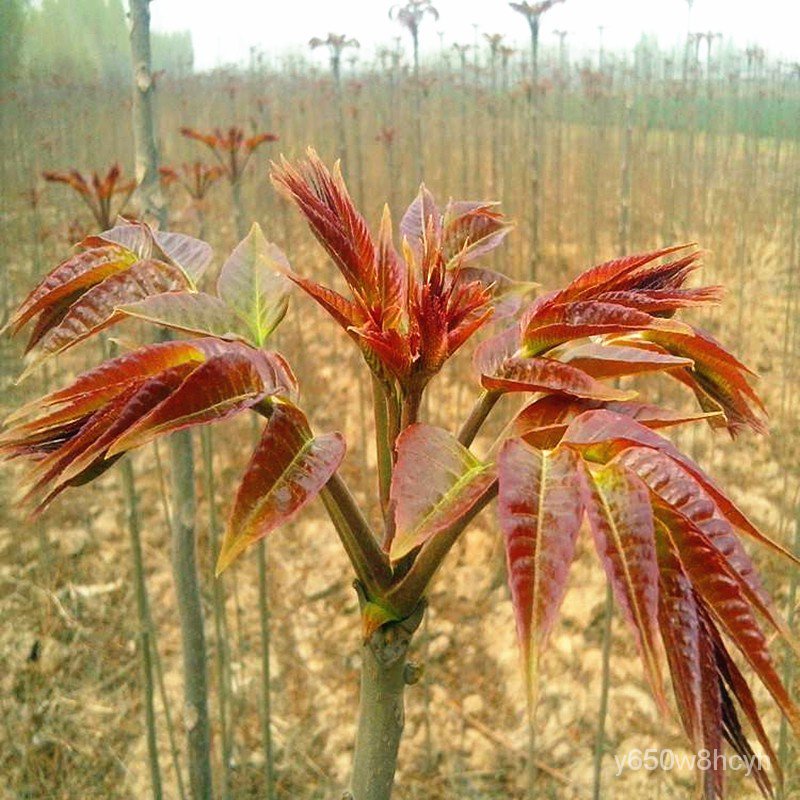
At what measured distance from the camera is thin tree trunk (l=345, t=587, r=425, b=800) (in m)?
0.48

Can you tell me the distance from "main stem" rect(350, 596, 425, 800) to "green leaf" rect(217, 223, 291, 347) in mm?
219

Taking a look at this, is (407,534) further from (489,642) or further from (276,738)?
(489,642)

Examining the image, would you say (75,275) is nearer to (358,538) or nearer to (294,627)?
(358,538)

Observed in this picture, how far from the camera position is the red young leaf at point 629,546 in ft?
1.01

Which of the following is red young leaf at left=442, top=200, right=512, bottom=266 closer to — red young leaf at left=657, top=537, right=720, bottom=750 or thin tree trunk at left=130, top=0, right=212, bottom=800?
red young leaf at left=657, top=537, right=720, bottom=750

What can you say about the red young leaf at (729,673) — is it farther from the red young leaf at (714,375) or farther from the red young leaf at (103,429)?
the red young leaf at (103,429)

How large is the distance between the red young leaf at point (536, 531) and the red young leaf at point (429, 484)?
0.02 metres

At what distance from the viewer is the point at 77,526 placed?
309cm

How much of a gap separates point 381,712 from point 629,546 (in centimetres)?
24

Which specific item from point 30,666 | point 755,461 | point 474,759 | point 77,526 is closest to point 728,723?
point 474,759


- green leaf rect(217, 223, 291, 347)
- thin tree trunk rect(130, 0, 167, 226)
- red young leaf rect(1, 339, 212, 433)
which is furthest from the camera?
thin tree trunk rect(130, 0, 167, 226)

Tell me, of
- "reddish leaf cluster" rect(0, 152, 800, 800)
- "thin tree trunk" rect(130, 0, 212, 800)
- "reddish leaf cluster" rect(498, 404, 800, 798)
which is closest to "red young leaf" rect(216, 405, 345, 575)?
"reddish leaf cluster" rect(0, 152, 800, 800)

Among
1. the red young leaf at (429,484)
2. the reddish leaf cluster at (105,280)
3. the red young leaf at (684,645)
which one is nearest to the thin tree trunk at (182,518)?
the reddish leaf cluster at (105,280)

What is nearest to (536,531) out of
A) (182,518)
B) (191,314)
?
(191,314)
